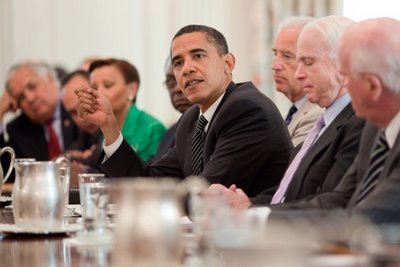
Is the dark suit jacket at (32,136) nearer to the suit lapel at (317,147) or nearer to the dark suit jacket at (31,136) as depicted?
the dark suit jacket at (31,136)

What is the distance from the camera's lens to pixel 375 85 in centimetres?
299

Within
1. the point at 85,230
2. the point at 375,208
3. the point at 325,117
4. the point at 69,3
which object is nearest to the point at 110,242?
the point at 85,230

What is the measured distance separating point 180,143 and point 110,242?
6.43 feet

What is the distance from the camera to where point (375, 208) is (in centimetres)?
271

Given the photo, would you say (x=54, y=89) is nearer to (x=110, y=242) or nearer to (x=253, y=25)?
(x=253, y=25)

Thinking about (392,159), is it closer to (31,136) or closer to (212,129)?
(212,129)

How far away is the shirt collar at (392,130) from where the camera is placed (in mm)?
2926

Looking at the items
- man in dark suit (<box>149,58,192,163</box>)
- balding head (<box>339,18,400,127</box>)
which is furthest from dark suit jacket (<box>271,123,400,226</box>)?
man in dark suit (<box>149,58,192,163</box>)

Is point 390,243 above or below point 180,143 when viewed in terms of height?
above

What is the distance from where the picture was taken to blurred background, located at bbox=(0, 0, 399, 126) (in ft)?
26.9

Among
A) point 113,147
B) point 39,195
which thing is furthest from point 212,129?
point 39,195

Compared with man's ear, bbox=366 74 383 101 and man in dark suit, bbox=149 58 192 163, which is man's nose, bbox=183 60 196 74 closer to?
man in dark suit, bbox=149 58 192 163

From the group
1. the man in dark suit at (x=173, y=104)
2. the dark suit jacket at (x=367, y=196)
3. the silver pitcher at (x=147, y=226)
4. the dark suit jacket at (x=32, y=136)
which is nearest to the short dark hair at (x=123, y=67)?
the man in dark suit at (x=173, y=104)

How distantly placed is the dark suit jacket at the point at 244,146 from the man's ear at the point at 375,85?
1299mm
